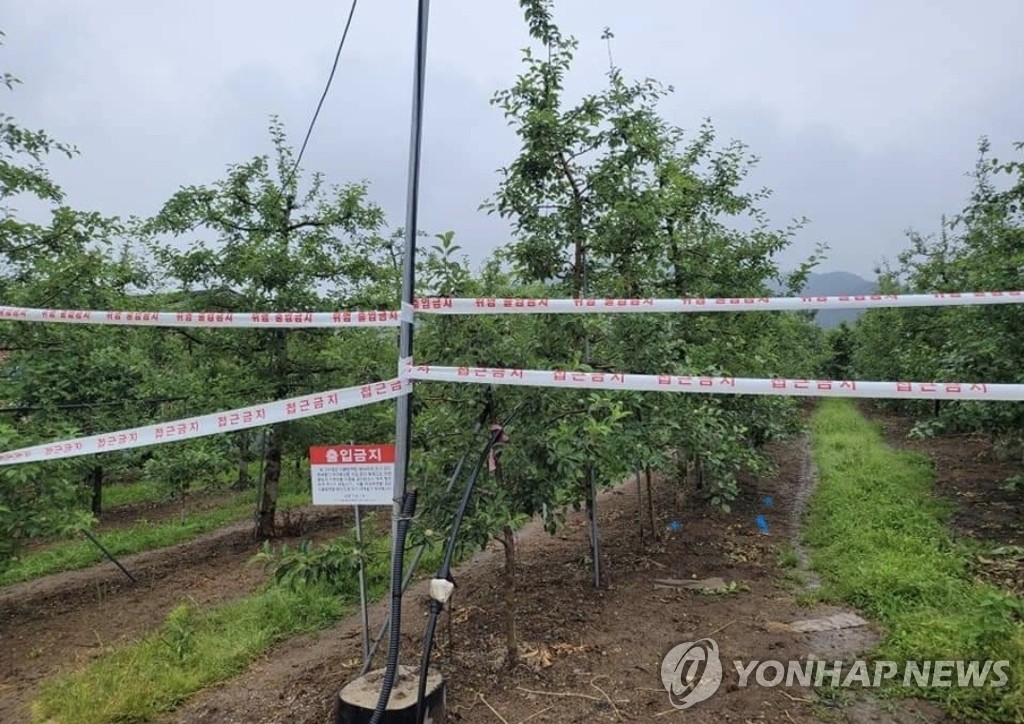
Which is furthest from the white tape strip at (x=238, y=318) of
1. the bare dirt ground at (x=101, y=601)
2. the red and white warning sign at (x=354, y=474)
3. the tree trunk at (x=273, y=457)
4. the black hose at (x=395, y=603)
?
the tree trunk at (x=273, y=457)

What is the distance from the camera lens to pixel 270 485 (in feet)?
23.3

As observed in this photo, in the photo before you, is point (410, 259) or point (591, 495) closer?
point (410, 259)

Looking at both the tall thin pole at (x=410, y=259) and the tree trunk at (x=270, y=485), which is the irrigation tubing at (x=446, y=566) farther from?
the tree trunk at (x=270, y=485)

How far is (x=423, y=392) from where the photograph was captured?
3279 mm

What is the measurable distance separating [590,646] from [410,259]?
2.36m

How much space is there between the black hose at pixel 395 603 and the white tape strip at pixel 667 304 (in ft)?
2.93

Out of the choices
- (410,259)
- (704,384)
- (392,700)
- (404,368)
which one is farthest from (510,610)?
(410,259)

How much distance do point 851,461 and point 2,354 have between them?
10.3 metres

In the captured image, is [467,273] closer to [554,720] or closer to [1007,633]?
[554,720]

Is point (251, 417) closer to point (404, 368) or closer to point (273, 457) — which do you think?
point (404, 368)

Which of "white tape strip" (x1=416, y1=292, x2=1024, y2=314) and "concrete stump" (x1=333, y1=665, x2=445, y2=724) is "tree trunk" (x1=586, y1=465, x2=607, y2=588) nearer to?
A: "white tape strip" (x1=416, y1=292, x2=1024, y2=314)

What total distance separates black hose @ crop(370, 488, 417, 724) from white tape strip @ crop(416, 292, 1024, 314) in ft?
2.93

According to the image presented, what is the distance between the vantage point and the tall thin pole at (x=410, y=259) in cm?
275

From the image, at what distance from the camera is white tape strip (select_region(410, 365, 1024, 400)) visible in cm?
259
